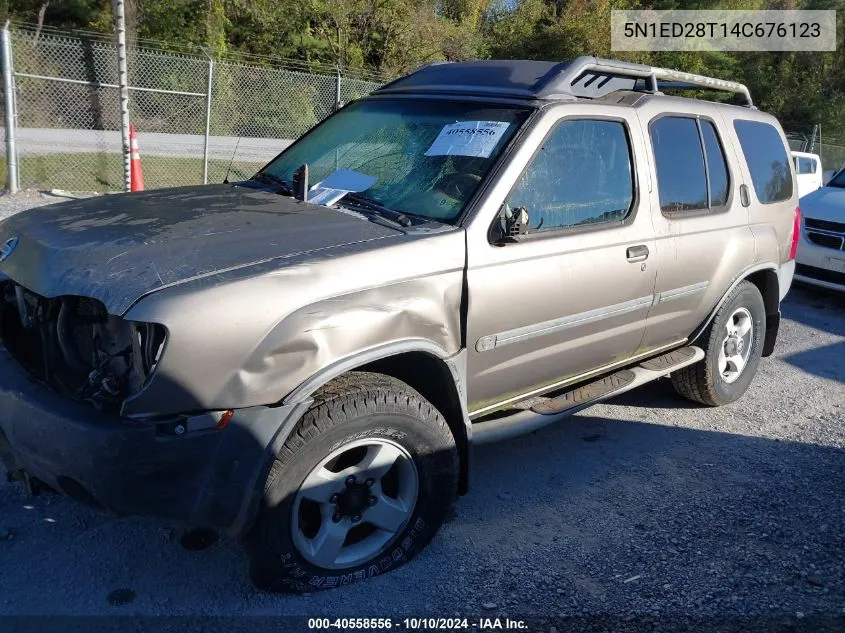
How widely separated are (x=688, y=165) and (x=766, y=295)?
1.49 m

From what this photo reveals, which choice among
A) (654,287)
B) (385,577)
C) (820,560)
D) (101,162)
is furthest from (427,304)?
(101,162)

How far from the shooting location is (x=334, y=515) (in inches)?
114

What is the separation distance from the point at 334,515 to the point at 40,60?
10.9m

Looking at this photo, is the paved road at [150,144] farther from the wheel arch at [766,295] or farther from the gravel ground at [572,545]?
the gravel ground at [572,545]

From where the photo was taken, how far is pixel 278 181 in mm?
3930

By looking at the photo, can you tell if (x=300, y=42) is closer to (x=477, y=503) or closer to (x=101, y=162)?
(x=101, y=162)

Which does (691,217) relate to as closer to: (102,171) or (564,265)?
(564,265)

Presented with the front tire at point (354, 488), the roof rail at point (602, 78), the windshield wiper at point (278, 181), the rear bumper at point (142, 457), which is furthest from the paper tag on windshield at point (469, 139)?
the rear bumper at point (142, 457)

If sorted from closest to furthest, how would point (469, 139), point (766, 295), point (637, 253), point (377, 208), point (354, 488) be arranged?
point (354, 488)
point (377, 208)
point (469, 139)
point (637, 253)
point (766, 295)

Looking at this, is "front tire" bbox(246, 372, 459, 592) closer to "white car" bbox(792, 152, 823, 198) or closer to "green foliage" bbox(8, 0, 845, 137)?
"white car" bbox(792, 152, 823, 198)

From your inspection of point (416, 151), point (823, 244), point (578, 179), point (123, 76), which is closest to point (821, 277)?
point (823, 244)

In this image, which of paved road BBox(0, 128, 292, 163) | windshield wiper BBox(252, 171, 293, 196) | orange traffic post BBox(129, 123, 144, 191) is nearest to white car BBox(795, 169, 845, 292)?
windshield wiper BBox(252, 171, 293, 196)

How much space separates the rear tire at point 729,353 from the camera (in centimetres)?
476

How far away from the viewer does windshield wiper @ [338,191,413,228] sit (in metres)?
3.14
